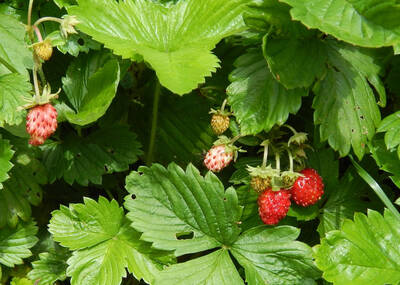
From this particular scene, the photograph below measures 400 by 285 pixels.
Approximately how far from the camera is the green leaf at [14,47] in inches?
71.2

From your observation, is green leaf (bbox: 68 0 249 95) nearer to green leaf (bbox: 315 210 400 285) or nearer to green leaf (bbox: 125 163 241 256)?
green leaf (bbox: 125 163 241 256)

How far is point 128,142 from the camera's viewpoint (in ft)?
6.48

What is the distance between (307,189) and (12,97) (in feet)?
3.07

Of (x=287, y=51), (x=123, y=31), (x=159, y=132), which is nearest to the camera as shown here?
(x=287, y=51)

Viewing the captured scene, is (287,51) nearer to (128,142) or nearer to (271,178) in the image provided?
(271,178)

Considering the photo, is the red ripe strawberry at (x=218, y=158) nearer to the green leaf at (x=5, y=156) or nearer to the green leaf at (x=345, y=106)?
the green leaf at (x=345, y=106)

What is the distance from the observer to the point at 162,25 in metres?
1.80

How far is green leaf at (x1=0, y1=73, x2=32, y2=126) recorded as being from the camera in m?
1.61

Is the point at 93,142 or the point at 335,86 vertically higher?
the point at 335,86

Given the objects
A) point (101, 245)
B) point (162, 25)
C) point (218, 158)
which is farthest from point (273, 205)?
point (162, 25)

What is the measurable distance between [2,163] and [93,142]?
37cm

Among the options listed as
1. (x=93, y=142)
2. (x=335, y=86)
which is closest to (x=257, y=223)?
A: (x=335, y=86)

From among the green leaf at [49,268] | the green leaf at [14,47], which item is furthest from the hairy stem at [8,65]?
the green leaf at [49,268]

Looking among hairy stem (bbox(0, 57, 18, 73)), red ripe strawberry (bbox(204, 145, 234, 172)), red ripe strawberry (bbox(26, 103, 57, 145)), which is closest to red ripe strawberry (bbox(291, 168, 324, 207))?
red ripe strawberry (bbox(204, 145, 234, 172))
